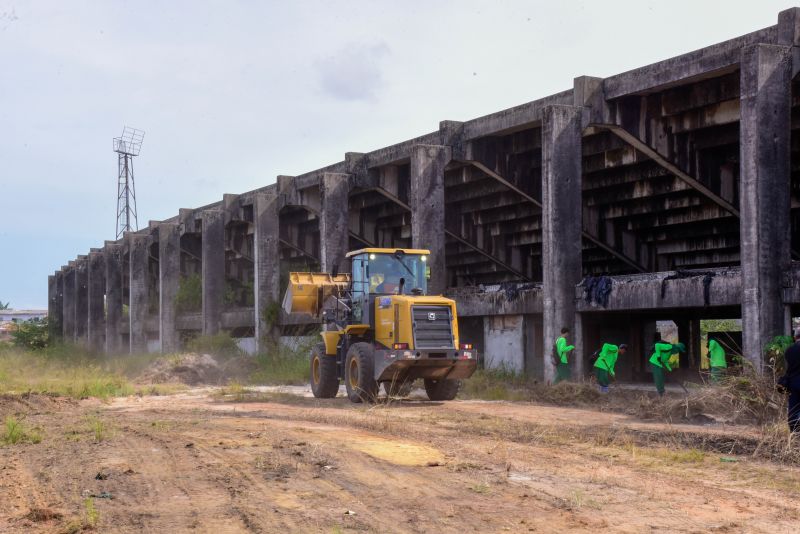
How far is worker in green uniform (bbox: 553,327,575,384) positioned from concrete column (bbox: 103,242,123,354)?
3430cm

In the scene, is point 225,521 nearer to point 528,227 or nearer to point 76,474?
point 76,474

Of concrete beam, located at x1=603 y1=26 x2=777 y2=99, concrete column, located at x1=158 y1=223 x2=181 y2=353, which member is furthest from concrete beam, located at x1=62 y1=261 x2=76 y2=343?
concrete beam, located at x1=603 y1=26 x2=777 y2=99

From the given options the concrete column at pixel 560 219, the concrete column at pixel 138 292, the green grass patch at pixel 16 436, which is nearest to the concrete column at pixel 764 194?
the concrete column at pixel 560 219

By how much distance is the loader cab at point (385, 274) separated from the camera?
1822 cm

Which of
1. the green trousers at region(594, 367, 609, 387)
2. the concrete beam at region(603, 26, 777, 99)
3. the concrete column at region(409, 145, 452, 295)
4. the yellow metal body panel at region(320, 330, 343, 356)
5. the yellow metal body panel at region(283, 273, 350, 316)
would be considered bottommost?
the green trousers at region(594, 367, 609, 387)

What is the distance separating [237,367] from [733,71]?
1894 cm

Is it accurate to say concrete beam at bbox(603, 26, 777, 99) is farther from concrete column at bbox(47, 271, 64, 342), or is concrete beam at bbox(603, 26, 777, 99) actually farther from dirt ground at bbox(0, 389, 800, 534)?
concrete column at bbox(47, 271, 64, 342)

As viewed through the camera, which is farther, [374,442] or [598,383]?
[598,383]

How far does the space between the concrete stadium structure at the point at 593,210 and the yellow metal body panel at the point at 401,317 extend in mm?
4963

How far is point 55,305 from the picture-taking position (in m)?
66.1

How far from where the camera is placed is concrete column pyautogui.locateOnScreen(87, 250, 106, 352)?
52.5 metres

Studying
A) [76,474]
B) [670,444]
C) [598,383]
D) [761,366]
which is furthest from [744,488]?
[598,383]

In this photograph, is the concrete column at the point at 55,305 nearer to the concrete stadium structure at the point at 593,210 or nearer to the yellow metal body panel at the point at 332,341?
the concrete stadium structure at the point at 593,210

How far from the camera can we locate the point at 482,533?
6582 mm
